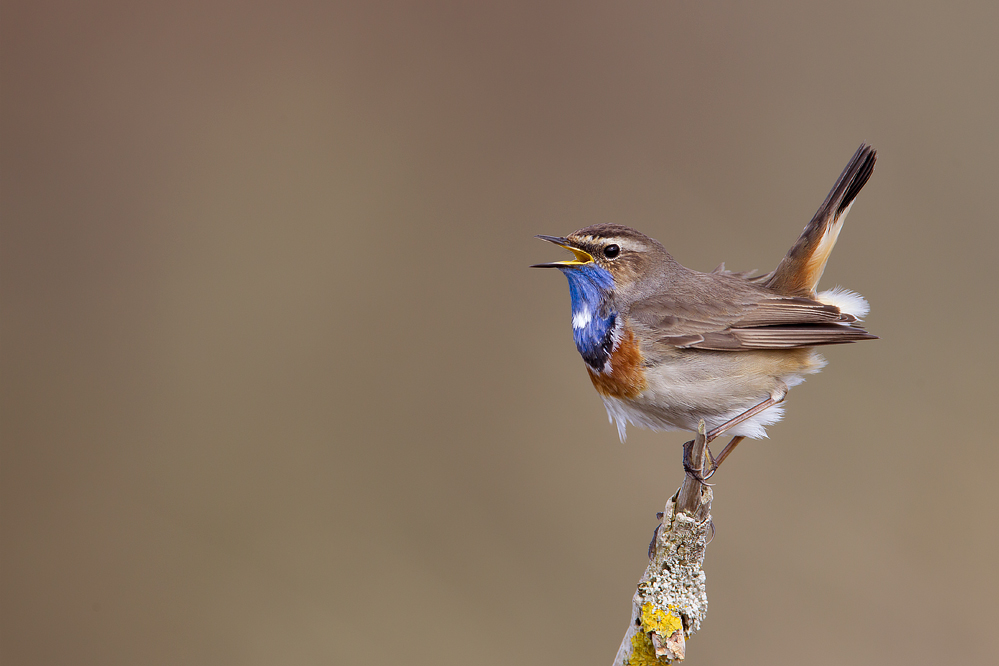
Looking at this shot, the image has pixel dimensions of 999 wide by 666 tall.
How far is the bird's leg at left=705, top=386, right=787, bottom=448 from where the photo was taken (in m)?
3.21

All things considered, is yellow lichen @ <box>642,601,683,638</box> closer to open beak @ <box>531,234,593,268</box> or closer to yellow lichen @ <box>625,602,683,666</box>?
yellow lichen @ <box>625,602,683,666</box>

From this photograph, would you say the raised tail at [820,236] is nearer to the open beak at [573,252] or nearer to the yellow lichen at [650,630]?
the open beak at [573,252]

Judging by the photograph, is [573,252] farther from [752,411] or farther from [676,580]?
[676,580]

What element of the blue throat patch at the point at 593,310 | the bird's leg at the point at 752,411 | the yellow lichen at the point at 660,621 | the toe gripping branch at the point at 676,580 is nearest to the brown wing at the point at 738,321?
the blue throat patch at the point at 593,310

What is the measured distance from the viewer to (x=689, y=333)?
3.31 metres

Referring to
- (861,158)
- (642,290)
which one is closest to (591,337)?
(642,290)

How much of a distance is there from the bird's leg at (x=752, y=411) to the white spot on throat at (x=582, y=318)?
2.27 ft

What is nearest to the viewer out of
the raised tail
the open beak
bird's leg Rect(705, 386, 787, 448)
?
bird's leg Rect(705, 386, 787, 448)

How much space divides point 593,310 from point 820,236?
3.55ft

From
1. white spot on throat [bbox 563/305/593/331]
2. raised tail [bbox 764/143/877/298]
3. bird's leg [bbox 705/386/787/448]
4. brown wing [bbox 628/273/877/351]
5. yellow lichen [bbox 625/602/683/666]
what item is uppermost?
raised tail [bbox 764/143/877/298]

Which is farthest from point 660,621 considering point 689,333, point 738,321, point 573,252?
point 573,252

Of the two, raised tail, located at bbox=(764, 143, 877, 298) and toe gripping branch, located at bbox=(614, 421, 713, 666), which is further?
raised tail, located at bbox=(764, 143, 877, 298)

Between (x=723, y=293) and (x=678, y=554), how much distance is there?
1205mm

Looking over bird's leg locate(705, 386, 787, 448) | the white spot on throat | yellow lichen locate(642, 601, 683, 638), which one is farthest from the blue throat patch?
yellow lichen locate(642, 601, 683, 638)
